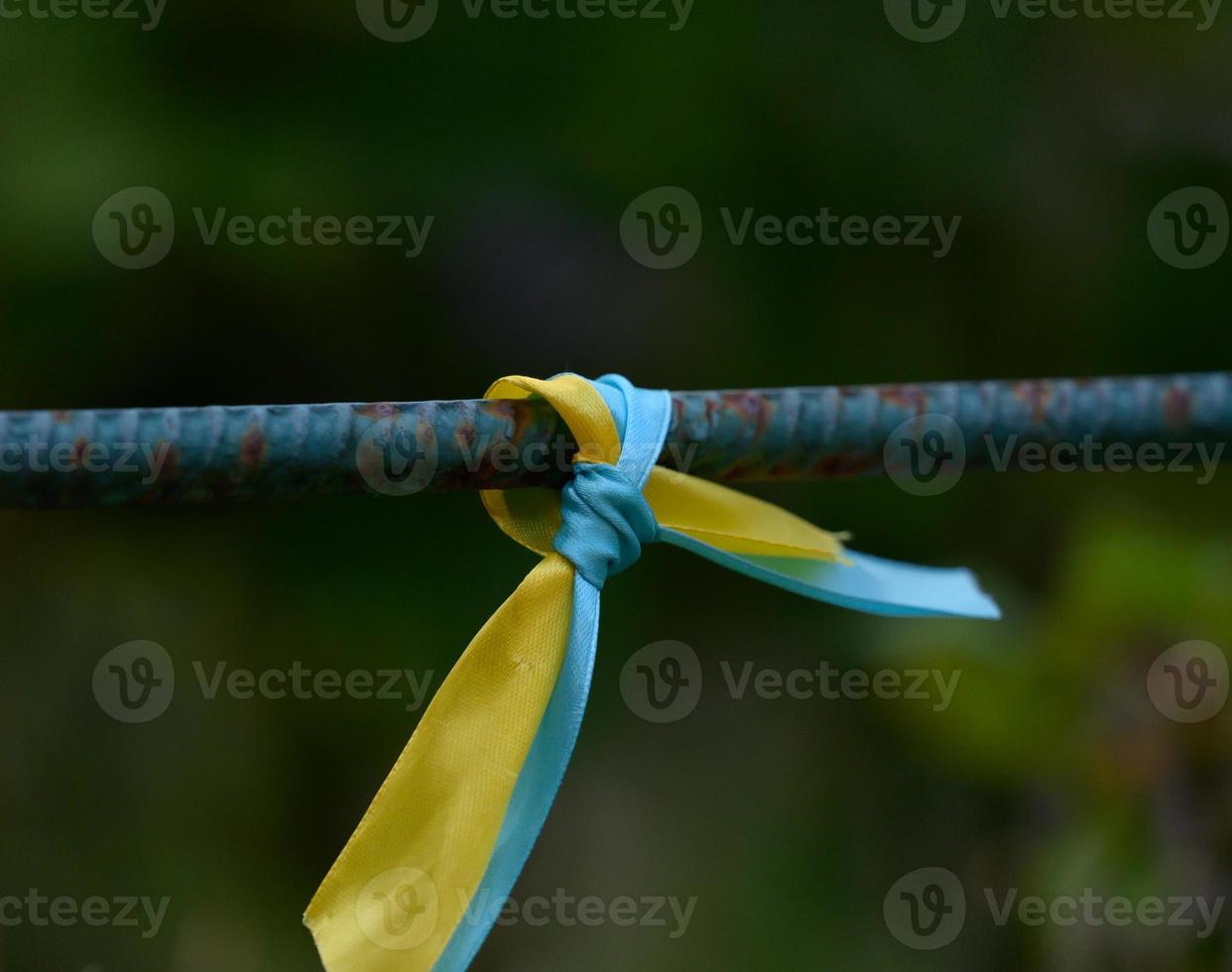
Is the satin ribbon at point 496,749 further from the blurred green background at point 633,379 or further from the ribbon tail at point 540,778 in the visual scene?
the blurred green background at point 633,379

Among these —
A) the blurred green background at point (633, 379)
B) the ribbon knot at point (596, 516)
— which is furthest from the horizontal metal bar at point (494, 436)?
the blurred green background at point (633, 379)

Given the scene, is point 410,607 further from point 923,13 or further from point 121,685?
point 923,13

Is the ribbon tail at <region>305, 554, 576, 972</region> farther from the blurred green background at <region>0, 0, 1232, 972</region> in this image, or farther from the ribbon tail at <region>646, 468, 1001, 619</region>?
the blurred green background at <region>0, 0, 1232, 972</region>

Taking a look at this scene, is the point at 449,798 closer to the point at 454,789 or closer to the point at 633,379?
the point at 454,789

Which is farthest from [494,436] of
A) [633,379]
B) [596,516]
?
[633,379]

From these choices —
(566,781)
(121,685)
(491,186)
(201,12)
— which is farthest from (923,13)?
(121,685)

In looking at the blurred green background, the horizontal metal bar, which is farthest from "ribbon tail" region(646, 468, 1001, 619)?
the blurred green background
